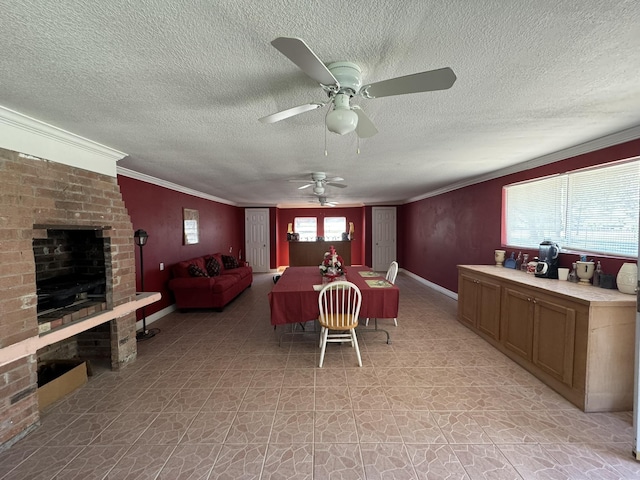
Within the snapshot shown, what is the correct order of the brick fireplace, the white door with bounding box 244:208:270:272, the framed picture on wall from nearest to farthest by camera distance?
the brick fireplace → the framed picture on wall → the white door with bounding box 244:208:270:272

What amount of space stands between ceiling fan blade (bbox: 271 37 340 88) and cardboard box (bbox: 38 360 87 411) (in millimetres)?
3104

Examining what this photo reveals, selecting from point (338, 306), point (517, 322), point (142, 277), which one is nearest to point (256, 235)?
point (142, 277)

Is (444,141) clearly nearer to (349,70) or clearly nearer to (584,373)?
(349,70)

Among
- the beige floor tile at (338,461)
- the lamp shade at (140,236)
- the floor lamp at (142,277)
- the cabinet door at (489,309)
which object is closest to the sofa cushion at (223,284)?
the floor lamp at (142,277)

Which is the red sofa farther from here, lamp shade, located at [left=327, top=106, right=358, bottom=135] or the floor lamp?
lamp shade, located at [left=327, top=106, right=358, bottom=135]

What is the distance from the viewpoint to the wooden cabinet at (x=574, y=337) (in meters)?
2.05

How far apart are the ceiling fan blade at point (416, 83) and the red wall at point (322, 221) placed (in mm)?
7726

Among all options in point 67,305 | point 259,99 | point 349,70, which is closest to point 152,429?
point 67,305

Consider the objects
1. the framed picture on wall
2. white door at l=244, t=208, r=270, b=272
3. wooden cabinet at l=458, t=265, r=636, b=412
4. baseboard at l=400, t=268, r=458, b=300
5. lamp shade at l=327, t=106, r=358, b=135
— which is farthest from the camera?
white door at l=244, t=208, r=270, b=272

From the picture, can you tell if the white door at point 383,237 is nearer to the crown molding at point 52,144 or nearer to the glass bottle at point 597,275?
the glass bottle at point 597,275

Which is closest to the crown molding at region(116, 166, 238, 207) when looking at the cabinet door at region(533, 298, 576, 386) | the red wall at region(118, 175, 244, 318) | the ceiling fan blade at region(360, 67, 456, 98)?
the red wall at region(118, 175, 244, 318)

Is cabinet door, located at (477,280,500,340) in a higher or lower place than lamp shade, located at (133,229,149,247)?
lower

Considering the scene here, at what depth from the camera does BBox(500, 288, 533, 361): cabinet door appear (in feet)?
8.58

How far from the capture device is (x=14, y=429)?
5.98 feet
